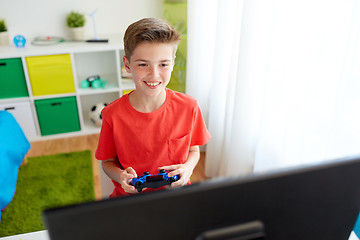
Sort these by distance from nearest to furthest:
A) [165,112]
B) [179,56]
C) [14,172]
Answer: [165,112] < [14,172] < [179,56]

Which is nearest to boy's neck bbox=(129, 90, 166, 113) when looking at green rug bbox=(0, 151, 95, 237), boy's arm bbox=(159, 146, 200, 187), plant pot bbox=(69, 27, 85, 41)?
boy's arm bbox=(159, 146, 200, 187)

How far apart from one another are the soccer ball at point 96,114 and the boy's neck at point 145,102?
1.92 m

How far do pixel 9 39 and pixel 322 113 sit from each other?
270 cm

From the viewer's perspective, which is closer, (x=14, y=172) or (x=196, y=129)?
(x=196, y=129)

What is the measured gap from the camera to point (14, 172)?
2070mm

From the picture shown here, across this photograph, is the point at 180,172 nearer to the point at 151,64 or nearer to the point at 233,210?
the point at 151,64

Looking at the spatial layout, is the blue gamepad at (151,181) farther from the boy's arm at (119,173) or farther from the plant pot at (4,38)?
the plant pot at (4,38)

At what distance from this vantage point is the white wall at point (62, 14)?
2912mm

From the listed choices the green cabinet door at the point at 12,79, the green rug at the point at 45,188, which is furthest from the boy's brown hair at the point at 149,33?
the green cabinet door at the point at 12,79

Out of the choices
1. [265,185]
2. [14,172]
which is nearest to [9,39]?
[14,172]

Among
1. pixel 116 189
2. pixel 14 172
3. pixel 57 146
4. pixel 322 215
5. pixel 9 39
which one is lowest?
pixel 57 146

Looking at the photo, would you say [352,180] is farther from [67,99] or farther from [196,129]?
[67,99]

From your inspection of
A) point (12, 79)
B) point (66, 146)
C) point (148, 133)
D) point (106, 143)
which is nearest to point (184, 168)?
point (148, 133)

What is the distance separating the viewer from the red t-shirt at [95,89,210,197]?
3.99 ft
